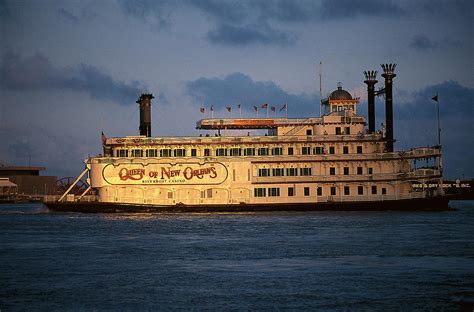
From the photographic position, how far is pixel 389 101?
72.1 metres

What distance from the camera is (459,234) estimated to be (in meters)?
47.5

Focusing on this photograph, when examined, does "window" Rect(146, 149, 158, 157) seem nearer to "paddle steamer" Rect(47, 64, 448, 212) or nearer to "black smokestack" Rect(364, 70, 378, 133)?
"paddle steamer" Rect(47, 64, 448, 212)

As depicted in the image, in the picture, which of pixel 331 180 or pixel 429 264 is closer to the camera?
pixel 429 264

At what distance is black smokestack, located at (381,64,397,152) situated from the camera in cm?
7031

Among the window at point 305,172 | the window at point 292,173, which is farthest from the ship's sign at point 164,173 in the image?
the window at point 305,172

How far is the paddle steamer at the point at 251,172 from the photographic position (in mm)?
68688

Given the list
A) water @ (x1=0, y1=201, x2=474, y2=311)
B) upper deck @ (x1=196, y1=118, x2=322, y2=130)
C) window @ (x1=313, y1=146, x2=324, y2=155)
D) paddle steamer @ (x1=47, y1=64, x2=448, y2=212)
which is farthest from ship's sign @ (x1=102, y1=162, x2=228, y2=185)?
water @ (x1=0, y1=201, x2=474, y2=311)

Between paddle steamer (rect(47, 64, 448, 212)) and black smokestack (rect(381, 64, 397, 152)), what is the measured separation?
99 centimetres

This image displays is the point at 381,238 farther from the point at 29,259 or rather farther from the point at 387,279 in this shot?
the point at 29,259

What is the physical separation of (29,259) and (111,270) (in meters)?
6.13

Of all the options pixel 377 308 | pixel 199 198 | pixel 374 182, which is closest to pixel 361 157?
pixel 374 182

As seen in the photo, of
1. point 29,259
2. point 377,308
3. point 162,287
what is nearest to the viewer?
point 377,308

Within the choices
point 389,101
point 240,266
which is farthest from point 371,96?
point 240,266

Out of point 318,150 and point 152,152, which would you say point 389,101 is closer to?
point 318,150
